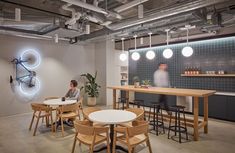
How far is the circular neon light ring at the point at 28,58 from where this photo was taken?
6.22 metres

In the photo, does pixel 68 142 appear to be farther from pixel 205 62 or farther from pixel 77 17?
pixel 205 62

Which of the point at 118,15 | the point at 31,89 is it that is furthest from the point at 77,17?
the point at 31,89

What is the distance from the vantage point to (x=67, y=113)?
4.58 meters

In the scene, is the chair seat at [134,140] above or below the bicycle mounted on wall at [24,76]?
below

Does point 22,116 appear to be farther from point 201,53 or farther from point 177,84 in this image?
point 201,53

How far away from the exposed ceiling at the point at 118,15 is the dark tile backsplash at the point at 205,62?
1193 millimetres

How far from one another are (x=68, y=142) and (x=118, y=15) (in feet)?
9.76

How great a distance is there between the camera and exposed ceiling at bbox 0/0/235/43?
3.73 m

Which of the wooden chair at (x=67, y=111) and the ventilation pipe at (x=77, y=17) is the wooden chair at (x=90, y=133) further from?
the ventilation pipe at (x=77, y=17)

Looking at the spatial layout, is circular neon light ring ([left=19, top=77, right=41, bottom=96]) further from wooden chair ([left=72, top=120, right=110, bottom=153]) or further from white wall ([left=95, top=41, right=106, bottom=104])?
wooden chair ([left=72, top=120, right=110, bottom=153])

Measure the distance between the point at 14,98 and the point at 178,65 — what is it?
19.2 ft

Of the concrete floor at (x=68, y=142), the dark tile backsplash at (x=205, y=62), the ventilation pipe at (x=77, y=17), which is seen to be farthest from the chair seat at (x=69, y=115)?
the dark tile backsplash at (x=205, y=62)

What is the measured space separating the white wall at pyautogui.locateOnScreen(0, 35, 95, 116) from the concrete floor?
4.98ft

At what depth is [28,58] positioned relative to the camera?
6312mm
